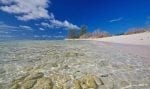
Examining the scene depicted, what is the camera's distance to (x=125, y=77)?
4602 millimetres

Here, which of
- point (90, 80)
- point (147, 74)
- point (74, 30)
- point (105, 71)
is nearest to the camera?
point (90, 80)

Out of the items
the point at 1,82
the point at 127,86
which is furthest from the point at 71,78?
the point at 1,82

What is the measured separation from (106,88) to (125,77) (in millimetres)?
1071

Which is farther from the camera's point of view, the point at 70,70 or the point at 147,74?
the point at 70,70

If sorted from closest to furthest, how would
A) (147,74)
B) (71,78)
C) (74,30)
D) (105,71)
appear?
1. (71,78)
2. (147,74)
3. (105,71)
4. (74,30)

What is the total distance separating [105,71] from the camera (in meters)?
5.20

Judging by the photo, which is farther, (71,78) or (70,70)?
(70,70)

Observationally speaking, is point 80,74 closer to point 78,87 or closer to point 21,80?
point 78,87

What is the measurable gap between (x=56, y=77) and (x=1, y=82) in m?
1.28

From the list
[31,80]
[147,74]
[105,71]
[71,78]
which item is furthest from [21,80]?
[147,74]

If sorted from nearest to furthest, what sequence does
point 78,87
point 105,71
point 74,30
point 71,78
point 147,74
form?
point 78,87 < point 71,78 < point 147,74 < point 105,71 < point 74,30

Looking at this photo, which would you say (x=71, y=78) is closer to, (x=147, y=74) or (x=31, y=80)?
(x=31, y=80)

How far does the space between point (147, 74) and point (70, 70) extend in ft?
6.98

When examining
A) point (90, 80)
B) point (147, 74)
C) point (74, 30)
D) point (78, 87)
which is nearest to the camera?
point (78, 87)
